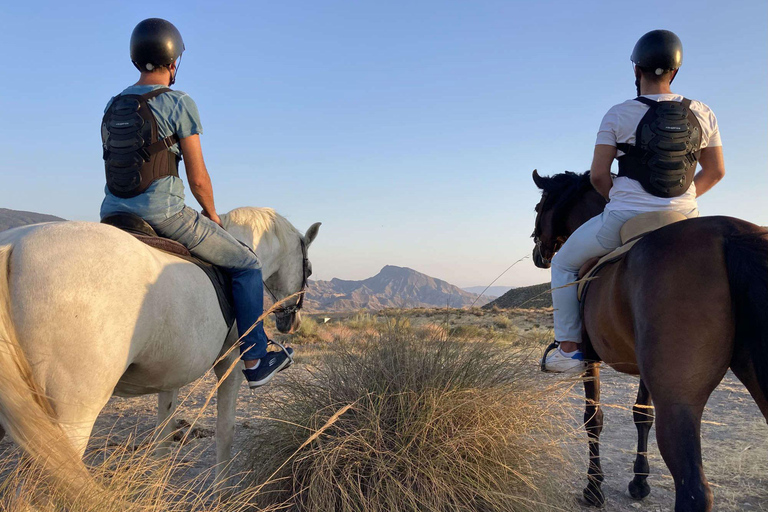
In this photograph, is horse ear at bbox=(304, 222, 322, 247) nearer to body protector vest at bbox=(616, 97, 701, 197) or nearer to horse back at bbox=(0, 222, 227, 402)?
horse back at bbox=(0, 222, 227, 402)

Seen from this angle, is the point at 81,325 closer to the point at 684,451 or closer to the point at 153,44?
the point at 153,44

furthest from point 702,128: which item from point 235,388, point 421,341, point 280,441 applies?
point 235,388

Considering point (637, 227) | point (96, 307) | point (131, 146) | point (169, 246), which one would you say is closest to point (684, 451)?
point (637, 227)

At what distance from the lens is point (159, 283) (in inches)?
106

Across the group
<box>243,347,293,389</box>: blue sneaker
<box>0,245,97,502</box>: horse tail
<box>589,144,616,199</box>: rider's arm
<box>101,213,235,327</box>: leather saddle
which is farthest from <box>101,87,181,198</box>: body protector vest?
<box>589,144,616,199</box>: rider's arm

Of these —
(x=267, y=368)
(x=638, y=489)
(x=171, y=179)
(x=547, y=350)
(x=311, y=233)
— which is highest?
(x=171, y=179)

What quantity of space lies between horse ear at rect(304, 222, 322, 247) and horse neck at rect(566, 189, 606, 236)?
2.61 meters

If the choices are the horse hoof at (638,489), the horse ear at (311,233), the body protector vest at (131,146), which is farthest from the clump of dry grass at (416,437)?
the horse ear at (311,233)

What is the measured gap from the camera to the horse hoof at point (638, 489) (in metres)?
3.71

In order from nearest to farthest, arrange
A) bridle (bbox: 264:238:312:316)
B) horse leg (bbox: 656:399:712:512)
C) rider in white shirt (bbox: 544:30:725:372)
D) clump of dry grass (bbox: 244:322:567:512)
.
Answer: horse leg (bbox: 656:399:712:512)
clump of dry grass (bbox: 244:322:567:512)
rider in white shirt (bbox: 544:30:725:372)
bridle (bbox: 264:238:312:316)

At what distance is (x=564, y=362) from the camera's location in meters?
3.48

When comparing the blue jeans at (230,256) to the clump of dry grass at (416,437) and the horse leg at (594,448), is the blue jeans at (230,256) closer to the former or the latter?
the clump of dry grass at (416,437)

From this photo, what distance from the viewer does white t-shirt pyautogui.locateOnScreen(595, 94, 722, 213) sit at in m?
3.08

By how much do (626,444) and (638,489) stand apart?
5.00ft
